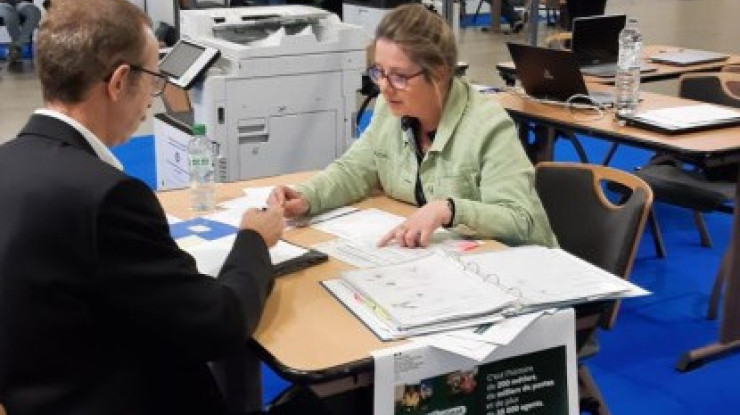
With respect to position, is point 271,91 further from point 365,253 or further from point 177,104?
point 365,253

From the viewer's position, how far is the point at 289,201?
2.39 meters

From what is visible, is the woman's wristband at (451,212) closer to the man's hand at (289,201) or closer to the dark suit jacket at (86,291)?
the man's hand at (289,201)

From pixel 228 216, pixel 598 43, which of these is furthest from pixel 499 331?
pixel 598 43

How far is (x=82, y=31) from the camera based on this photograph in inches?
58.9

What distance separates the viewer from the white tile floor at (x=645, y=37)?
7.21 meters

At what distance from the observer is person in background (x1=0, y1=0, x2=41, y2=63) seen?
29.2 feet

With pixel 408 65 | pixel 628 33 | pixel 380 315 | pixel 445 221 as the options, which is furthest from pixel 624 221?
pixel 628 33

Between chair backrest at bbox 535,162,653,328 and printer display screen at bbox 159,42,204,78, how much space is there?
5.21ft

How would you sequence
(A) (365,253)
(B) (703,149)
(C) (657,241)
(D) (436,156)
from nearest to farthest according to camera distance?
1. (A) (365,253)
2. (D) (436,156)
3. (B) (703,149)
4. (C) (657,241)

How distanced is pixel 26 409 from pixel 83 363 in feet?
0.41

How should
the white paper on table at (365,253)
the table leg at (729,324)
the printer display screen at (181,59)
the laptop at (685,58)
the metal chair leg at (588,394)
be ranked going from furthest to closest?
the laptop at (685,58) → the printer display screen at (181,59) → the table leg at (729,324) → the metal chair leg at (588,394) → the white paper on table at (365,253)

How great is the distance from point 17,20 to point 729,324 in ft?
25.3

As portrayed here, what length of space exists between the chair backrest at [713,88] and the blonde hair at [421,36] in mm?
2123

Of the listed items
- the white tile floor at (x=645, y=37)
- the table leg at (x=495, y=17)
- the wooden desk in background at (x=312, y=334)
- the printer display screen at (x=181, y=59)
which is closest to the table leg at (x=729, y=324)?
the wooden desk in background at (x=312, y=334)
